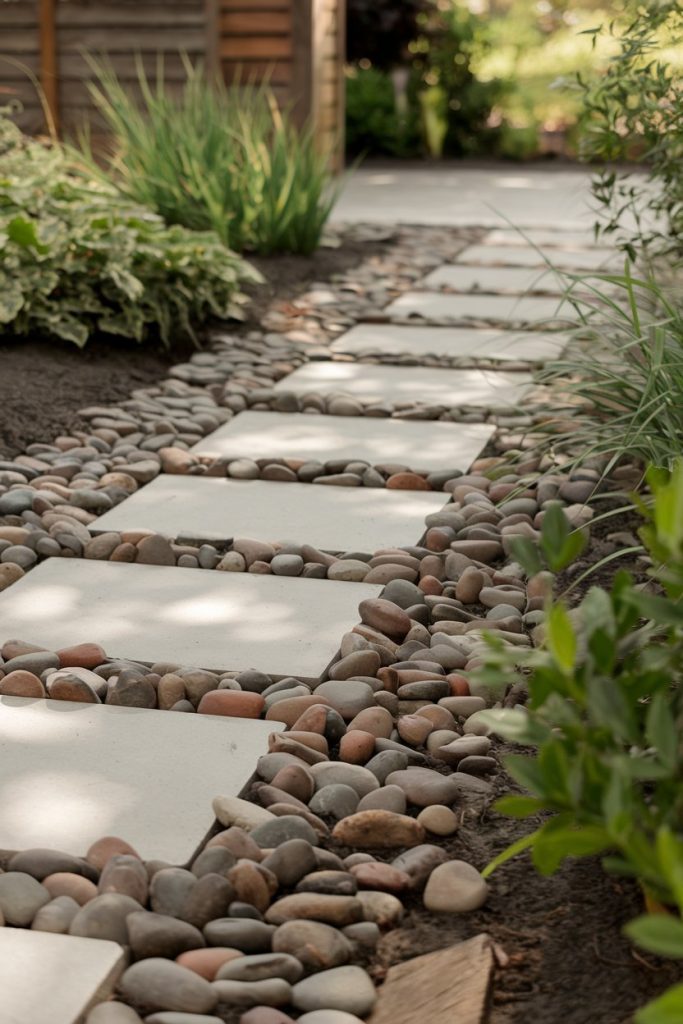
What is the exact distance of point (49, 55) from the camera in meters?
7.88

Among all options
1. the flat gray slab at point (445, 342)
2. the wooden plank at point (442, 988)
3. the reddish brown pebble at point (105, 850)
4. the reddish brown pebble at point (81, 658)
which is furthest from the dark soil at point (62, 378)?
the wooden plank at point (442, 988)

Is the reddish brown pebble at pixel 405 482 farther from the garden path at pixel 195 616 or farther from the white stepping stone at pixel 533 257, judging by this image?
the white stepping stone at pixel 533 257

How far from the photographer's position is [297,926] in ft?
4.50

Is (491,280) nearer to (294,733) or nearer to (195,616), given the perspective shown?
(195,616)

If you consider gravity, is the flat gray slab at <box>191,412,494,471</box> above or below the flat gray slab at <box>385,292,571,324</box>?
below

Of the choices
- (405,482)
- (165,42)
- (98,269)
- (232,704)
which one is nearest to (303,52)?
(165,42)

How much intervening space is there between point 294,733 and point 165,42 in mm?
6792

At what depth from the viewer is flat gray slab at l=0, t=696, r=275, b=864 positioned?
5.12 ft

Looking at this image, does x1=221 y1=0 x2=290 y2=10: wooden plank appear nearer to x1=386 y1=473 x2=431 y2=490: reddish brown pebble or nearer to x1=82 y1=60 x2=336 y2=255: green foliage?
x1=82 y1=60 x2=336 y2=255: green foliage

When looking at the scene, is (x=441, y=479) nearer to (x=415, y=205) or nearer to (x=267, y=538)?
(x=267, y=538)

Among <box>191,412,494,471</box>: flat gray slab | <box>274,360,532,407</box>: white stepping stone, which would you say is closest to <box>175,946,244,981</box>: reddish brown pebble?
<box>191,412,494,471</box>: flat gray slab

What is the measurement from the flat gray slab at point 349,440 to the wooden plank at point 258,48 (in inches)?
193

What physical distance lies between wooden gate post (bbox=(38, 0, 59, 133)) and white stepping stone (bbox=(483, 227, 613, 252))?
112 inches

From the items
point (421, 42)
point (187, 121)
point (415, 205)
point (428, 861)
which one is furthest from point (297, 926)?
point (421, 42)
